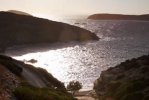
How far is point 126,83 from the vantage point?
2178 inches

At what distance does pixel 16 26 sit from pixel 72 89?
137 meters

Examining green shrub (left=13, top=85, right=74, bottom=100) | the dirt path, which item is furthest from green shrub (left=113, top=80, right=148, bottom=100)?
green shrub (left=13, top=85, right=74, bottom=100)

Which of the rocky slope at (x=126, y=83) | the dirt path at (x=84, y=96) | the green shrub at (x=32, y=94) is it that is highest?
the green shrub at (x=32, y=94)

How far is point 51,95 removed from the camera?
27234 millimetres

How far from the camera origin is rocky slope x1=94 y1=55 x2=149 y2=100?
48666 mm

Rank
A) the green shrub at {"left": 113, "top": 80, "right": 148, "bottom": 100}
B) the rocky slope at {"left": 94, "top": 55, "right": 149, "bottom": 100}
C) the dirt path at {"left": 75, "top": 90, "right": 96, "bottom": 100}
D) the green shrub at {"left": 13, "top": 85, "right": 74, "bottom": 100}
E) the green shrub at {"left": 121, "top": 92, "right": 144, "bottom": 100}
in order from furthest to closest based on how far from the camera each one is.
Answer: the dirt path at {"left": 75, "top": 90, "right": 96, "bottom": 100} < the green shrub at {"left": 113, "top": 80, "right": 148, "bottom": 100} < the rocky slope at {"left": 94, "top": 55, "right": 149, "bottom": 100} < the green shrub at {"left": 121, "top": 92, "right": 144, "bottom": 100} < the green shrub at {"left": 13, "top": 85, "right": 74, "bottom": 100}

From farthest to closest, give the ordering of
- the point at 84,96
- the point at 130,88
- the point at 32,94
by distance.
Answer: the point at 84,96, the point at 130,88, the point at 32,94

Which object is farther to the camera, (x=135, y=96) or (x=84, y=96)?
(x=84, y=96)

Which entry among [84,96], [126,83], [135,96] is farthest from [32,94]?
[84,96]

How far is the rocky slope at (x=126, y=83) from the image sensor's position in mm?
48666

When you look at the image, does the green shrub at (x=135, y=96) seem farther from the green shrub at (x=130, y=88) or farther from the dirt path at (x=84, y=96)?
the dirt path at (x=84, y=96)

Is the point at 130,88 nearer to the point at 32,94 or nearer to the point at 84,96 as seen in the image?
the point at 84,96

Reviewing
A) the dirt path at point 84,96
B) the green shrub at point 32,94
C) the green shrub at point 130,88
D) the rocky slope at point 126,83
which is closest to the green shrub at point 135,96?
the rocky slope at point 126,83

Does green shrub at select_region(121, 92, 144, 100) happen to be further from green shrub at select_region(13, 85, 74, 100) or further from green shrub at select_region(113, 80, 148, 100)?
green shrub at select_region(13, 85, 74, 100)
